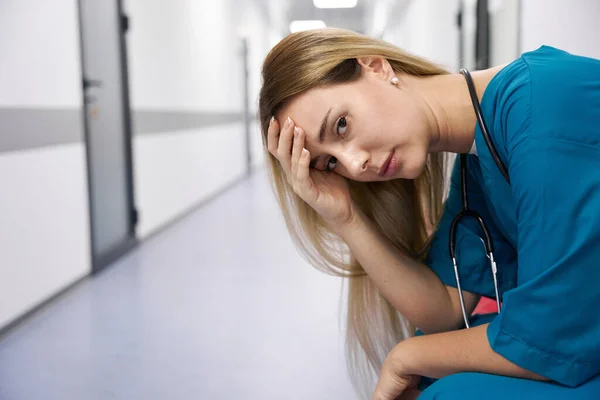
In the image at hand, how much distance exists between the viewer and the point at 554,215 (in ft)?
2.84

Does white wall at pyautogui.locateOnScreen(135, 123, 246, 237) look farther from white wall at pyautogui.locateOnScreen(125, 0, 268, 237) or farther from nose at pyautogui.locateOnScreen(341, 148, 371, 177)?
nose at pyautogui.locateOnScreen(341, 148, 371, 177)

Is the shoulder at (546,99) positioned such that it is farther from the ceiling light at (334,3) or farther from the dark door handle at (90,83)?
the ceiling light at (334,3)

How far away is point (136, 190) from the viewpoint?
4195 millimetres

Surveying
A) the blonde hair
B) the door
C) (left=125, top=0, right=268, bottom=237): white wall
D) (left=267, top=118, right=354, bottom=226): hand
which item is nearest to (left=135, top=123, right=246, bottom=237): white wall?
(left=125, top=0, right=268, bottom=237): white wall

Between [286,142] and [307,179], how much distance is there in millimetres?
99

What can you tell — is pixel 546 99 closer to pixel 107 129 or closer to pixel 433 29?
→ pixel 107 129

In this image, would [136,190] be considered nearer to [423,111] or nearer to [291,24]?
[423,111]

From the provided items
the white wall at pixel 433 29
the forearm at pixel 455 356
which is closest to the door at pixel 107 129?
the forearm at pixel 455 356

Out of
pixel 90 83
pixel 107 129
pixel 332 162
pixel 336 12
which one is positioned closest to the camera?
pixel 332 162

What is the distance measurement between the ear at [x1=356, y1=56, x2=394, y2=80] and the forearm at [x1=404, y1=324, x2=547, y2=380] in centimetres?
50

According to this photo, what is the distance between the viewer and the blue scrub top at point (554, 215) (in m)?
0.87

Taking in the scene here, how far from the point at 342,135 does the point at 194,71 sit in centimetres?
496

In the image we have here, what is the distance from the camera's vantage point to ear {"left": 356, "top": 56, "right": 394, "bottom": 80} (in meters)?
1.15

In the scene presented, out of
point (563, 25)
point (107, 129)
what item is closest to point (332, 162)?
point (563, 25)
